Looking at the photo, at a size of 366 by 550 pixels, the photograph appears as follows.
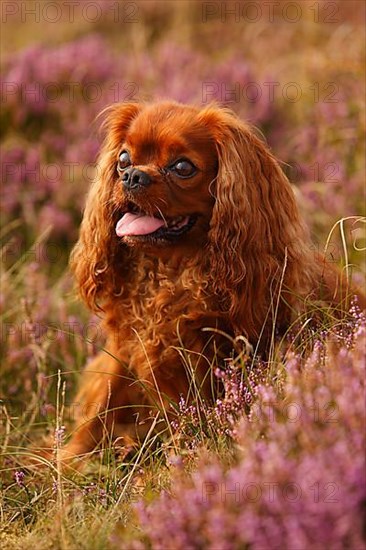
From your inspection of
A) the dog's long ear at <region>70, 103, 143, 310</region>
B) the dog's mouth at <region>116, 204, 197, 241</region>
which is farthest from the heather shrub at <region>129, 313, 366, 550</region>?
the dog's long ear at <region>70, 103, 143, 310</region>

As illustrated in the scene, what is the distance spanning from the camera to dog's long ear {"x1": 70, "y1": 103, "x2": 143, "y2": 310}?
3.40 metres

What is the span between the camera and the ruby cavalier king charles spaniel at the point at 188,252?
10.3 feet

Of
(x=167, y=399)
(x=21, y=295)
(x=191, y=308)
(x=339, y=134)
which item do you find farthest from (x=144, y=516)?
(x=339, y=134)

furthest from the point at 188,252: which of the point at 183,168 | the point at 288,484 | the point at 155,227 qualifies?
the point at 288,484

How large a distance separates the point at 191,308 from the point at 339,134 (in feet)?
9.28

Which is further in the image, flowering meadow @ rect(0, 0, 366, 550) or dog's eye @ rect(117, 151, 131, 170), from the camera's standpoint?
dog's eye @ rect(117, 151, 131, 170)

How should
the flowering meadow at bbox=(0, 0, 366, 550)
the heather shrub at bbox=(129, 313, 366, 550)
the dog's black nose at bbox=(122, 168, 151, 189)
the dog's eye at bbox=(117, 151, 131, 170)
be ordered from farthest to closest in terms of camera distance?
the dog's eye at bbox=(117, 151, 131, 170)
the dog's black nose at bbox=(122, 168, 151, 189)
the flowering meadow at bbox=(0, 0, 366, 550)
the heather shrub at bbox=(129, 313, 366, 550)

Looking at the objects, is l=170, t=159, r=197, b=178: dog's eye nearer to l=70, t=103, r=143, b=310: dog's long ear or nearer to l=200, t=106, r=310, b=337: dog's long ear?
l=200, t=106, r=310, b=337: dog's long ear

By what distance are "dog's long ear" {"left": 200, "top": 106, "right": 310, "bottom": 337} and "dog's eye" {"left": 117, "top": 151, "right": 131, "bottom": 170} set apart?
289 millimetres

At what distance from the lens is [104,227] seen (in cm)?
340

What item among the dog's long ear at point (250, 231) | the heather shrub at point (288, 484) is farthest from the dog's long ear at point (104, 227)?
the heather shrub at point (288, 484)

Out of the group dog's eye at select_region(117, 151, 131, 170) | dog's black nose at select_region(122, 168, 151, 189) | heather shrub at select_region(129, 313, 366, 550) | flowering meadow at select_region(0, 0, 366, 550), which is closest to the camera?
heather shrub at select_region(129, 313, 366, 550)

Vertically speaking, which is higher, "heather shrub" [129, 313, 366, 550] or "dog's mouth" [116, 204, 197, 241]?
"dog's mouth" [116, 204, 197, 241]

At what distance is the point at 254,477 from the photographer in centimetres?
204
